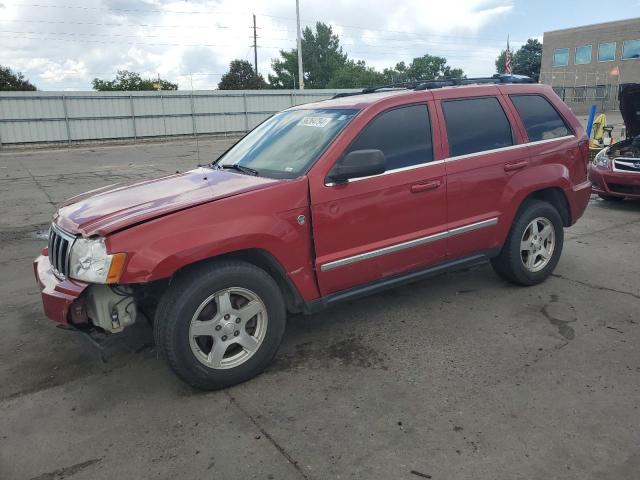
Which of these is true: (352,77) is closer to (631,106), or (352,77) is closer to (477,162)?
(631,106)

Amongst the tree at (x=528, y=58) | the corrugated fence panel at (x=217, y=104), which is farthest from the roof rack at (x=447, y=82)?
the tree at (x=528, y=58)

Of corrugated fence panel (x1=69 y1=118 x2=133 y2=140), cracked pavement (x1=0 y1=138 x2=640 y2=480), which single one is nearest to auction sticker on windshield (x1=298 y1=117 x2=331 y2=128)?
cracked pavement (x1=0 y1=138 x2=640 y2=480)

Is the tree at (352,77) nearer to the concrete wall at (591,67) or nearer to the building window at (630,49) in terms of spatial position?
the concrete wall at (591,67)

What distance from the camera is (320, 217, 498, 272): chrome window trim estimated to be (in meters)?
3.62

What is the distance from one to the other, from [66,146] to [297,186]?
2481 centimetres

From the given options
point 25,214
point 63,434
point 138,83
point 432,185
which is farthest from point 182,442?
point 138,83

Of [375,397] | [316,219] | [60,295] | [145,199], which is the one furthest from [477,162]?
[60,295]

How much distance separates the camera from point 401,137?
395cm

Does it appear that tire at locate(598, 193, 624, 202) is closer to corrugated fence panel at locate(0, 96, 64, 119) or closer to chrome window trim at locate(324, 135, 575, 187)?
chrome window trim at locate(324, 135, 575, 187)

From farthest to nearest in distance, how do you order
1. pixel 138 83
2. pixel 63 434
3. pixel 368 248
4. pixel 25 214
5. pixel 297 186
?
pixel 138 83, pixel 25 214, pixel 368 248, pixel 297 186, pixel 63 434

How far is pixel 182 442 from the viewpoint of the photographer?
2812 millimetres

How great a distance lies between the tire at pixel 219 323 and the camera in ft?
10.0

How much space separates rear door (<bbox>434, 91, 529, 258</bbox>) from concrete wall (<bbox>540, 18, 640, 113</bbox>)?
40.1 meters

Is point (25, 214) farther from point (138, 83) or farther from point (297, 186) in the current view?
point (138, 83)
